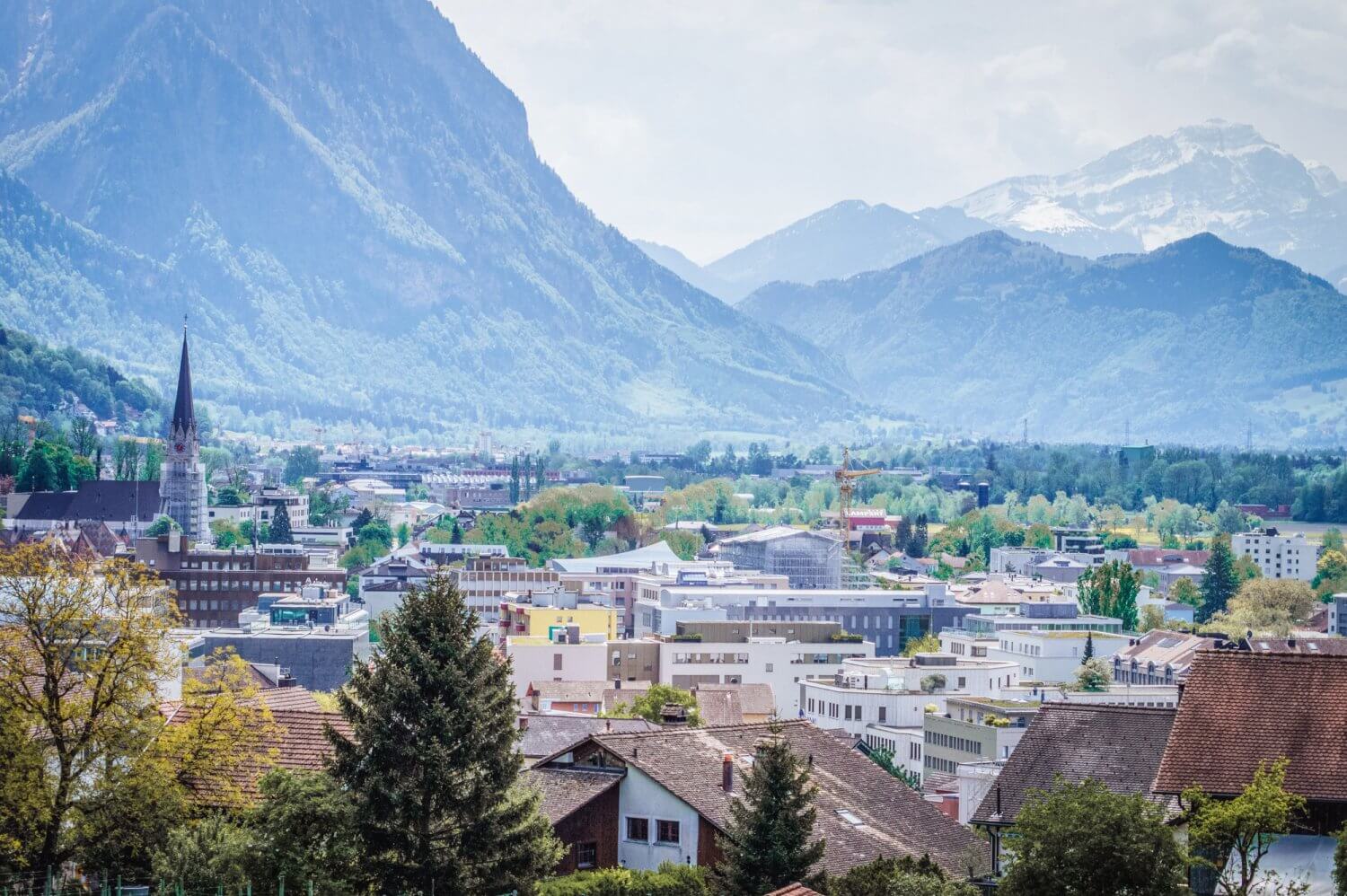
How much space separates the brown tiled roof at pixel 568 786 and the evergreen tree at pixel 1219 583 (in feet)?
416

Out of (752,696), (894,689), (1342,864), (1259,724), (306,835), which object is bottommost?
(752,696)

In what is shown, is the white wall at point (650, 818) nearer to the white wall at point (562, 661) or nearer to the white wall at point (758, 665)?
the white wall at point (562, 661)

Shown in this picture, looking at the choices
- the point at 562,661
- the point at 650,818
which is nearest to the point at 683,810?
the point at 650,818

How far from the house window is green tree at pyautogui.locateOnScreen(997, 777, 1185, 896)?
366 inches

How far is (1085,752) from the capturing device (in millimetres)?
38281

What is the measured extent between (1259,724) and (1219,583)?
136 metres

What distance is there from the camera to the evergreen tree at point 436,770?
34.0 m

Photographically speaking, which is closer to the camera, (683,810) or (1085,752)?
(1085,752)

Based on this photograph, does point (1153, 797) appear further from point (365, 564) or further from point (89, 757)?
point (365, 564)

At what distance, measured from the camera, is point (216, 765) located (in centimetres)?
3734

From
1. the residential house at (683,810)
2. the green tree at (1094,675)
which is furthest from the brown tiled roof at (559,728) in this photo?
the green tree at (1094,675)

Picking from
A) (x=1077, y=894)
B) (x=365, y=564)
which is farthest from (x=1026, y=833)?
(x=365, y=564)

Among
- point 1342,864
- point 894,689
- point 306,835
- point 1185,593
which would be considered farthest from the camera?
point 1185,593

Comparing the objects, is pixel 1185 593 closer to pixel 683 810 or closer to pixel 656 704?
pixel 656 704
